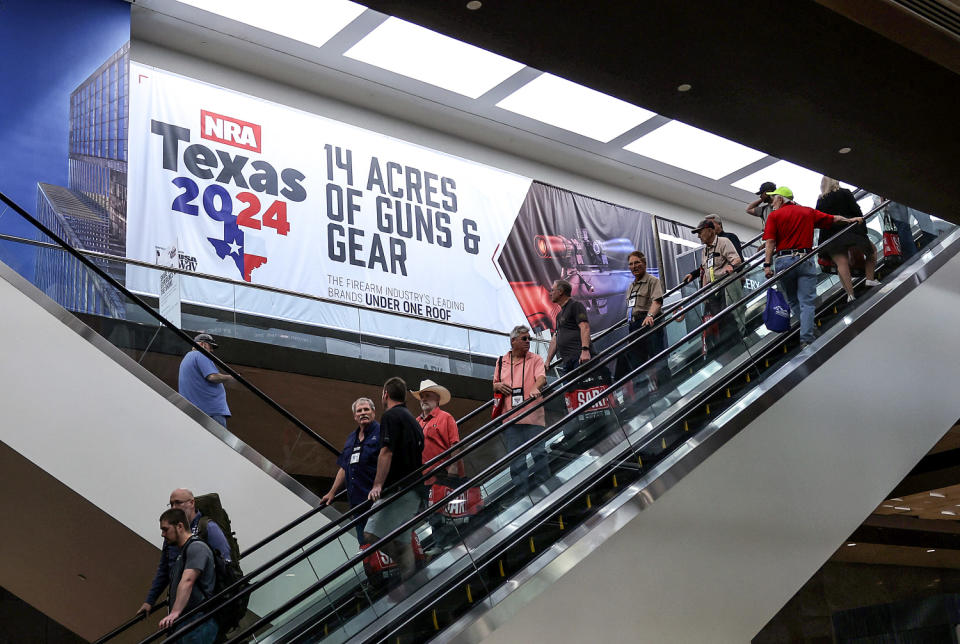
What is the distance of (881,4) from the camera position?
492 cm

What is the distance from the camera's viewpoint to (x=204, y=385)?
303 inches

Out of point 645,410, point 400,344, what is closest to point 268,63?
point 400,344

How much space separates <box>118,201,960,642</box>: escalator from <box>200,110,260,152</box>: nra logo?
7215 mm

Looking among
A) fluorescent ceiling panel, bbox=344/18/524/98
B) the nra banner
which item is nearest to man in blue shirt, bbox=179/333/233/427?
the nra banner

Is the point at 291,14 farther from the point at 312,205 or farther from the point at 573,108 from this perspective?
the point at 573,108

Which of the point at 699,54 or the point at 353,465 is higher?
the point at 699,54

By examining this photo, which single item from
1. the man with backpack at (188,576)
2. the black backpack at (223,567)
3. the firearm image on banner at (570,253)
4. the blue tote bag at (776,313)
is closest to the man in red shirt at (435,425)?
the black backpack at (223,567)

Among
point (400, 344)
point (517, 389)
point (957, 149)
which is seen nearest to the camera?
point (957, 149)

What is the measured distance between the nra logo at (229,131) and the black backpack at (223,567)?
776cm

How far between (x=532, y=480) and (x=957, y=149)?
140 inches

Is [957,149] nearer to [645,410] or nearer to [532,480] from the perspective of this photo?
[645,410]

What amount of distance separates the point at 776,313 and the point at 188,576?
4.73 m

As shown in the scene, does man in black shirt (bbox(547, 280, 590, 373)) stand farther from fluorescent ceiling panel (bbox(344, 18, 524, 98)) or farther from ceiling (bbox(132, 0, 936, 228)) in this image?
fluorescent ceiling panel (bbox(344, 18, 524, 98))

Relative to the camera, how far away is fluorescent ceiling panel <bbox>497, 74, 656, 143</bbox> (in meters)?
14.6
